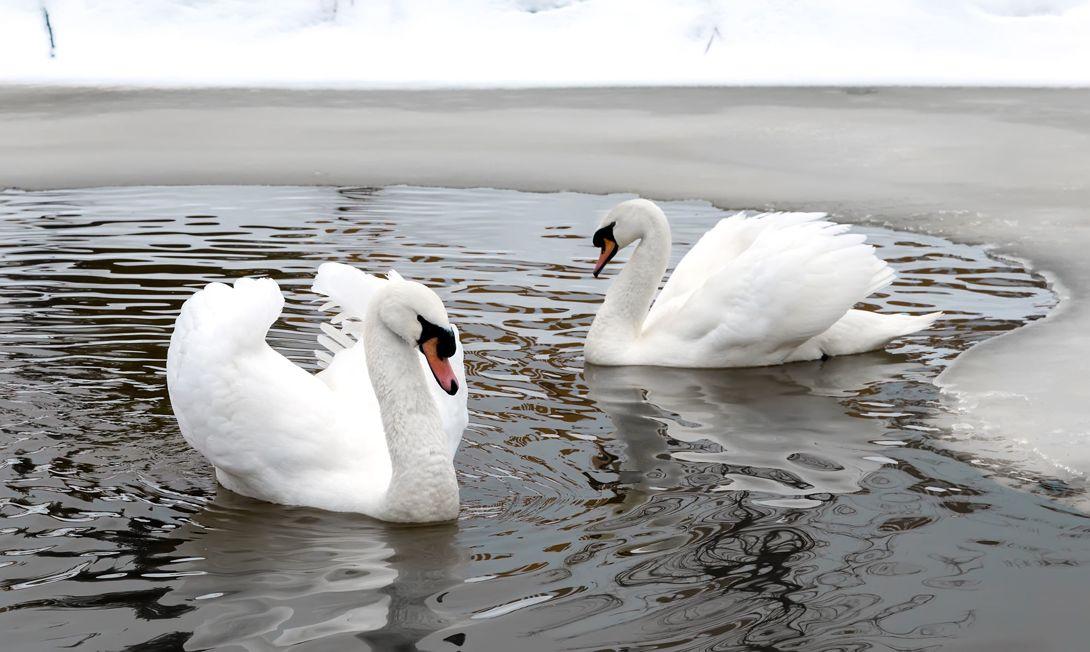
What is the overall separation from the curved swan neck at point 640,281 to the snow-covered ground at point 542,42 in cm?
1131

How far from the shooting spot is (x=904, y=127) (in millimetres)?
14609

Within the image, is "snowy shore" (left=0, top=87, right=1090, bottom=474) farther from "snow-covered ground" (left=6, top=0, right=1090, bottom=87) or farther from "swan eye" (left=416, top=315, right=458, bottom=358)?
"swan eye" (left=416, top=315, right=458, bottom=358)

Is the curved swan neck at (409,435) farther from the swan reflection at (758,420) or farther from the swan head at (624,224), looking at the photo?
the swan head at (624,224)

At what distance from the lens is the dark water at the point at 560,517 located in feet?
13.0

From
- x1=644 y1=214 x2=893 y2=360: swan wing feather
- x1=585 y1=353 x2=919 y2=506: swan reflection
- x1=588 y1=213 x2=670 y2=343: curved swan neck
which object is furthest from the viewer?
x1=588 y1=213 x2=670 y2=343: curved swan neck

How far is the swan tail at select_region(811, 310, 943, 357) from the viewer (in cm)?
732

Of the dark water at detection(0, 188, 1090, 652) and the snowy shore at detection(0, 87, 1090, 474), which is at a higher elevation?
the snowy shore at detection(0, 87, 1090, 474)

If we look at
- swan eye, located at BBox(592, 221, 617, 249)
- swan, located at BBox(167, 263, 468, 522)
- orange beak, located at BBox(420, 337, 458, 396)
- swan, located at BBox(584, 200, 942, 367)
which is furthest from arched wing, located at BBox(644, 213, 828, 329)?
orange beak, located at BBox(420, 337, 458, 396)

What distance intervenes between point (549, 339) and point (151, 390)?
2.09 m

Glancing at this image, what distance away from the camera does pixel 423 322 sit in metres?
4.76

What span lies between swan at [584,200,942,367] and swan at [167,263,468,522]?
7.04 feet

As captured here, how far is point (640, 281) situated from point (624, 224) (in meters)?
0.31

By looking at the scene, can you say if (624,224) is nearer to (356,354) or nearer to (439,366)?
(356,354)

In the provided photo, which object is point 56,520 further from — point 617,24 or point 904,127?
point 617,24
